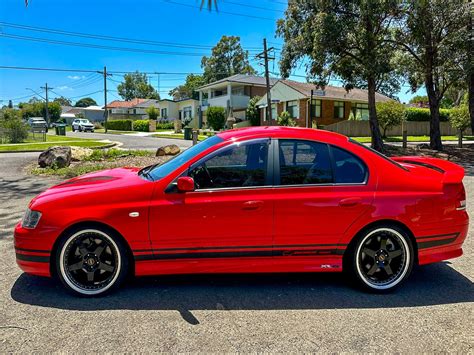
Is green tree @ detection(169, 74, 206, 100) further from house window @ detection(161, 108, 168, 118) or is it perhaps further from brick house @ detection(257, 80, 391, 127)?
brick house @ detection(257, 80, 391, 127)

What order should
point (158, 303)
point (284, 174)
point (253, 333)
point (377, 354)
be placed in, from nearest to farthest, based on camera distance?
1. point (377, 354)
2. point (253, 333)
3. point (158, 303)
4. point (284, 174)

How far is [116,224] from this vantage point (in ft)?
11.6

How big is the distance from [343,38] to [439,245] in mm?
15739

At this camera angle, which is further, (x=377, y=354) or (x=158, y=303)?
(x=158, y=303)

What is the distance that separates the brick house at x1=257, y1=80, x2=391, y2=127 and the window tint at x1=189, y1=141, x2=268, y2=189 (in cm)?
3021

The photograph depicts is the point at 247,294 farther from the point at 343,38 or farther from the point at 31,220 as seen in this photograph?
the point at 343,38

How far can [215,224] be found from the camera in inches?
141

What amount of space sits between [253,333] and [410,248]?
6.19 feet

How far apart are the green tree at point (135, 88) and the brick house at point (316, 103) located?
74542mm

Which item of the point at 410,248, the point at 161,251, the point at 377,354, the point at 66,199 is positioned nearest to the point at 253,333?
the point at 377,354

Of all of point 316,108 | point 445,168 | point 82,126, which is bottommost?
point 445,168

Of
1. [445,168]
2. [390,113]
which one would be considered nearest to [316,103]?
[390,113]

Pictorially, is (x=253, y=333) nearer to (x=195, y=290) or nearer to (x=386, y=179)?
(x=195, y=290)

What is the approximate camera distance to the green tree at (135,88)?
10669cm
